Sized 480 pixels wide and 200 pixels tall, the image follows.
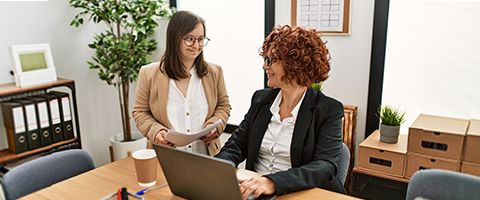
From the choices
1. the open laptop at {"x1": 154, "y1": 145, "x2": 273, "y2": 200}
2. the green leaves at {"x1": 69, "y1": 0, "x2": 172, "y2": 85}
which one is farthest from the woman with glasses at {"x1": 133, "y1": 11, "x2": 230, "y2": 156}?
the green leaves at {"x1": 69, "y1": 0, "x2": 172, "y2": 85}

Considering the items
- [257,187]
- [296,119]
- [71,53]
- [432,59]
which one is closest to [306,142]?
[296,119]

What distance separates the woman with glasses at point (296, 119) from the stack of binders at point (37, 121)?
168 cm

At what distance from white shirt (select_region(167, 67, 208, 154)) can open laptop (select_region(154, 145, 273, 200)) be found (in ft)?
2.38

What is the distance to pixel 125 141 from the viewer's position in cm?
342

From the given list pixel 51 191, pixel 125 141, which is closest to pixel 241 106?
pixel 125 141

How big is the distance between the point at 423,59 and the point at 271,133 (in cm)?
149

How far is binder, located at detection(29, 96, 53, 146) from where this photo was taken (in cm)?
276

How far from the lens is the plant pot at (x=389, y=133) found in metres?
2.49

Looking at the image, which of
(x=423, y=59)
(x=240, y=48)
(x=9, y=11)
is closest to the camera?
(x=423, y=59)

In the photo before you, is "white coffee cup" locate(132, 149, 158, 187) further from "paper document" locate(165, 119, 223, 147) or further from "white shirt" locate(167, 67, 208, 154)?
"white shirt" locate(167, 67, 208, 154)

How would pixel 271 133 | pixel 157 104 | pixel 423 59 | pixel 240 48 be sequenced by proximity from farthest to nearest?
pixel 240 48, pixel 423 59, pixel 157 104, pixel 271 133

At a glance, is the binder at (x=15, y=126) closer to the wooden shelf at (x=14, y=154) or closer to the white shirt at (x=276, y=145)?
the wooden shelf at (x=14, y=154)

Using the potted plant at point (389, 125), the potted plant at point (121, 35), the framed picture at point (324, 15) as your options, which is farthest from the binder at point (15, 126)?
the potted plant at point (389, 125)

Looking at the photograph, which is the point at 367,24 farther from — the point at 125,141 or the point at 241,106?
the point at 125,141
